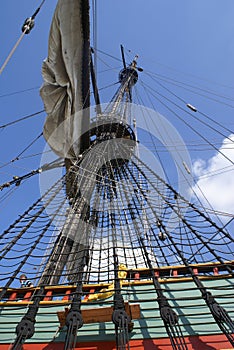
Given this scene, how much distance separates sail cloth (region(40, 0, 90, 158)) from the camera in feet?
13.2

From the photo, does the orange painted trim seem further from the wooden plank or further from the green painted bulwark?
the wooden plank

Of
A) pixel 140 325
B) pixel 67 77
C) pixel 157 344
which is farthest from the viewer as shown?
pixel 67 77

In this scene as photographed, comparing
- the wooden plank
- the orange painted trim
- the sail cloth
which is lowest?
the orange painted trim

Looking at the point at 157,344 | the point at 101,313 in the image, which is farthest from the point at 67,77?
the point at 157,344

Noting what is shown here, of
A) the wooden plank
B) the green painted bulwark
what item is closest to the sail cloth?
the green painted bulwark

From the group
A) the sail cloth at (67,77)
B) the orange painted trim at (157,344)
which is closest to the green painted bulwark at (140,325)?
the orange painted trim at (157,344)

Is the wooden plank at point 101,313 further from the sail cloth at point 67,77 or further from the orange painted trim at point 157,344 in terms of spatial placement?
the sail cloth at point 67,77

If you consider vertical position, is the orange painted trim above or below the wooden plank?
below

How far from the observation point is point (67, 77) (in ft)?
14.8

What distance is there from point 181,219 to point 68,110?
103 inches

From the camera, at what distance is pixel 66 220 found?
3838 mm

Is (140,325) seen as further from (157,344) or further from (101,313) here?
(101,313)

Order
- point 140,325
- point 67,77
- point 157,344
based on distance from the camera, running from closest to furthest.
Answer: point 157,344 < point 140,325 < point 67,77

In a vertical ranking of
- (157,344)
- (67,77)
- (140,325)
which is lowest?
(157,344)
